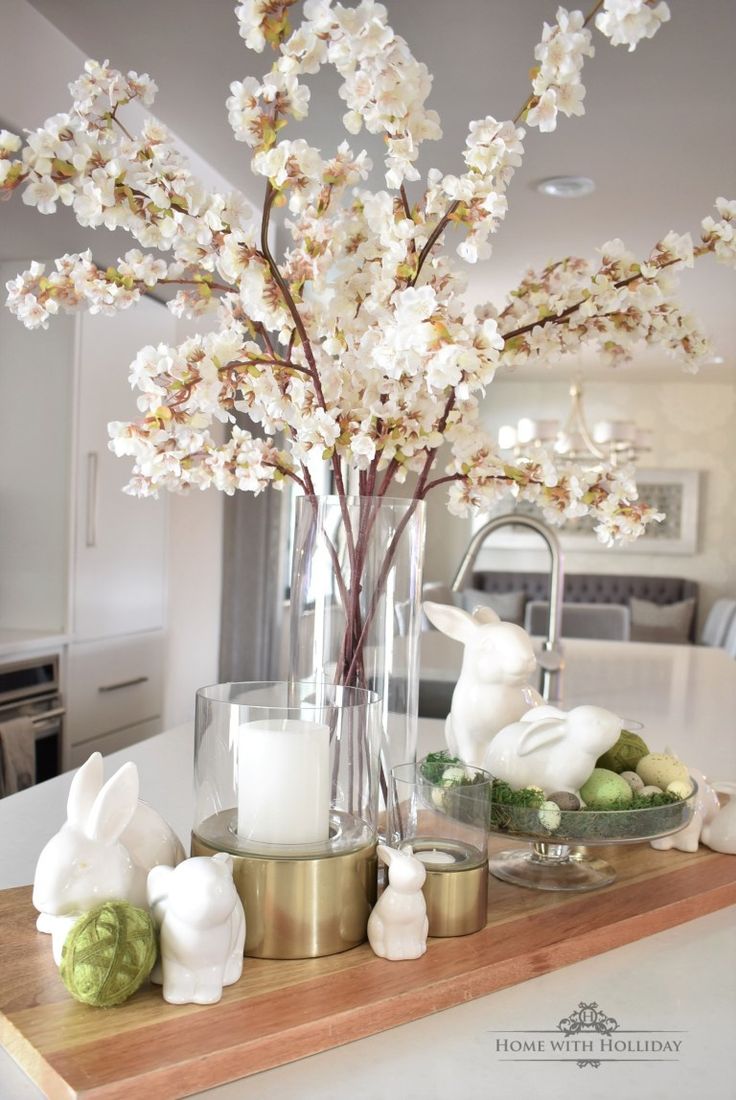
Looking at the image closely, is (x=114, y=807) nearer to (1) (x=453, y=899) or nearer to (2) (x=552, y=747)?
(1) (x=453, y=899)

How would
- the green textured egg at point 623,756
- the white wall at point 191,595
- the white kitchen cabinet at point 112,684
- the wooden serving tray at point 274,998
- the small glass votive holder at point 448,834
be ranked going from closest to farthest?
the wooden serving tray at point 274,998 < the small glass votive holder at point 448,834 < the green textured egg at point 623,756 < the white kitchen cabinet at point 112,684 < the white wall at point 191,595

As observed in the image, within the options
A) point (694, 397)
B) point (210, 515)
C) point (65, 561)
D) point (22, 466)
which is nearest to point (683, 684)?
point (65, 561)

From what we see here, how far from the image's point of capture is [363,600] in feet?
3.02

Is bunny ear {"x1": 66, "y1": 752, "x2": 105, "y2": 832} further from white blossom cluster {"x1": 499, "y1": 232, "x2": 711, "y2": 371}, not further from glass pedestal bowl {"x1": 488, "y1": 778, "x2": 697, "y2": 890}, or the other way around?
white blossom cluster {"x1": 499, "y1": 232, "x2": 711, "y2": 371}

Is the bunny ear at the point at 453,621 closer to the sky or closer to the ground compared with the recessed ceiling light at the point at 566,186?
closer to the ground

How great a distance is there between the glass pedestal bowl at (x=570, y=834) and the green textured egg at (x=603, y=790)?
17 mm

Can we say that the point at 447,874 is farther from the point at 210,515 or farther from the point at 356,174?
the point at 210,515

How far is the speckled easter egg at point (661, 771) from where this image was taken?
1022mm

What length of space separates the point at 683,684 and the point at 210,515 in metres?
2.81

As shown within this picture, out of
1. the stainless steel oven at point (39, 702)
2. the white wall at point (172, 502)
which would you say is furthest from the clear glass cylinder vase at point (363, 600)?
the stainless steel oven at point (39, 702)

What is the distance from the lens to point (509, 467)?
0.95 metres

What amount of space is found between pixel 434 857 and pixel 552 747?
0.16 m

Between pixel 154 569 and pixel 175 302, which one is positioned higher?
pixel 175 302

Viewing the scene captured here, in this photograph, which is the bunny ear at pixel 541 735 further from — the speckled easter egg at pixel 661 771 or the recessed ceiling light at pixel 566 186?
the recessed ceiling light at pixel 566 186
